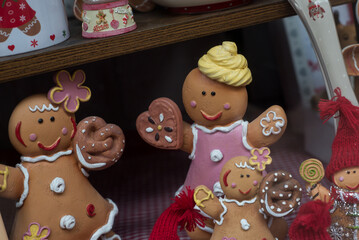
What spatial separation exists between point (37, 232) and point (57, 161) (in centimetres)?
11

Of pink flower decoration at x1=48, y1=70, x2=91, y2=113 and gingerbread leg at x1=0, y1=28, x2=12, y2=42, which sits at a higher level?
gingerbread leg at x1=0, y1=28, x2=12, y2=42

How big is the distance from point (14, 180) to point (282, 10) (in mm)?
520

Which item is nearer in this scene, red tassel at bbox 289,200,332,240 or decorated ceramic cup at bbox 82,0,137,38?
red tassel at bbox 289,200,332,240

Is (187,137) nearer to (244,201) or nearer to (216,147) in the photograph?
(216,147)

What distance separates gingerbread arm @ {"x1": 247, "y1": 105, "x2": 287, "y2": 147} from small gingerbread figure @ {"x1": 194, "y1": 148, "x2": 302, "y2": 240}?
8cm

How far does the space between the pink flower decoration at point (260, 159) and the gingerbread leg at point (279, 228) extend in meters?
0.12

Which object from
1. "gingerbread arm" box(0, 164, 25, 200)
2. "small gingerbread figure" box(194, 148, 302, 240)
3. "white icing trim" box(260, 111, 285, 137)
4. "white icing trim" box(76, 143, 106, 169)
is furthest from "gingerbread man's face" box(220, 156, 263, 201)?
"gingerbread arm" box(0, 164, 25, 200)

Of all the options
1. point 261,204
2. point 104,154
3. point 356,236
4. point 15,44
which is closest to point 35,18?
point 15,44

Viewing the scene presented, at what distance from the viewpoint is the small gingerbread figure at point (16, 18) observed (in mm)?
788

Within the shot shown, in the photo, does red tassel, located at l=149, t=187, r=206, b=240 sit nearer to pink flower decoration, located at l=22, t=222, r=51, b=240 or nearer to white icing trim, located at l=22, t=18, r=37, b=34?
pink flower decoration, located at l=22, t=222, r=51, b=240

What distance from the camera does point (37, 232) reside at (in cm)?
81

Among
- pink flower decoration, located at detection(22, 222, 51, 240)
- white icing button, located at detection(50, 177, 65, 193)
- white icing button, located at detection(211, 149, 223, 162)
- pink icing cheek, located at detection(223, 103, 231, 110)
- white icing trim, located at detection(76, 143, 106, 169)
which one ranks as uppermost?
pink icing cheek, located at detection(223, 103, 231, 110)

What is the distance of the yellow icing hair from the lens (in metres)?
0.81

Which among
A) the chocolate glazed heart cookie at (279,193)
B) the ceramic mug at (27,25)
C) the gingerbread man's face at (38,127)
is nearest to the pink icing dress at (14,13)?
the ceramic mug at (27,25)
